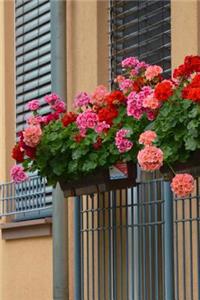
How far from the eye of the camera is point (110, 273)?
8.06 meters

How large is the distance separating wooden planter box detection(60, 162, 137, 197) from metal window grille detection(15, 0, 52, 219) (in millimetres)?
2740

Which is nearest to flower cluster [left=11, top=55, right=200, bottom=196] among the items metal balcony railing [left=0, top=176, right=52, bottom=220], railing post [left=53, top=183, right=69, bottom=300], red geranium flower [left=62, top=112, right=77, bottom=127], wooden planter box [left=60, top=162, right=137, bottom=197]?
red geranium flower [left=62, top=112, right=77, bottom=127]

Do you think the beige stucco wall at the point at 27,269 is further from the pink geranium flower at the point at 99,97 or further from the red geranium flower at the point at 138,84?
the red geranium flower at the point at 138,84

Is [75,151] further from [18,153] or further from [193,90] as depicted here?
[193,90]

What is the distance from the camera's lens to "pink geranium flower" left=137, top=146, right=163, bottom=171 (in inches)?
243

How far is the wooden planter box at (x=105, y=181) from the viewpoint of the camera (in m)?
7.27

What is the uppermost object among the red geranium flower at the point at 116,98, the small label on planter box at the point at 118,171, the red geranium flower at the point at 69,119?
the red geranium flower at the point at 116,98

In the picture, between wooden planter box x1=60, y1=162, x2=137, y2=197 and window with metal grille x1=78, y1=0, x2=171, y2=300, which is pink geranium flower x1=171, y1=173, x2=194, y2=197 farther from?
window with metal grille x1=78, y1=0, x2=171, y2=300

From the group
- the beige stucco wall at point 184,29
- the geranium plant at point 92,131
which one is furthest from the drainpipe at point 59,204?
the geranium plant at point 92,131

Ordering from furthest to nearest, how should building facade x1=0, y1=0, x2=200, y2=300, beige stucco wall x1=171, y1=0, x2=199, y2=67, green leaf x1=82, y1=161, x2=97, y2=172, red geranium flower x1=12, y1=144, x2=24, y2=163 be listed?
beige stucco wall x1=171, y1=0, x2=199, y2=67
building facade x1=0, y1=0, x2=200, y2=300
red geranium flower x1=12, y1=144, x2=24, y2=163
green leaf x1=82, y1=161, x2=97, y2=172

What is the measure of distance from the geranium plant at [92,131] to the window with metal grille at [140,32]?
5.55 feet

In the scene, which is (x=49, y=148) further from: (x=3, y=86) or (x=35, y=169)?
(x=3, y=86)

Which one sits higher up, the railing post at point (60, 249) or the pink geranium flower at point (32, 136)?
the pink geranium flower at point (32, 136)

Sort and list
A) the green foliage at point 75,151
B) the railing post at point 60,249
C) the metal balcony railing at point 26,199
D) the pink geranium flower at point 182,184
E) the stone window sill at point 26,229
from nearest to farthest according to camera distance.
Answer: the pink geranium flower at point 182,184 → the green foliage at point 75,151 → the railing post at point 60,249 → the stone window sill at point 26,229 → the metal balcony railing at point 26,199
